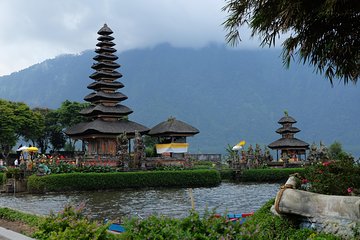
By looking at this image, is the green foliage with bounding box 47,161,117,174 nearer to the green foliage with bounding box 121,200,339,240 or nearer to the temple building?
the temple building

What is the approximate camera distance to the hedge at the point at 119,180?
28672 millimetres

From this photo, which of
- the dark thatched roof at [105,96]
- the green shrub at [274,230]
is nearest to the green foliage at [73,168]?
the dark thatched roof at [105,96]

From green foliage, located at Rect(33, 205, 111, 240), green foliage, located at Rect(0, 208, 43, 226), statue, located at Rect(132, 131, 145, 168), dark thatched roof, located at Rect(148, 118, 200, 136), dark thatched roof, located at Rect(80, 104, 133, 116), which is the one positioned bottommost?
green foliage, located at Rect(0, 208, 43, 226)

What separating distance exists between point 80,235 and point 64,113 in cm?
6077

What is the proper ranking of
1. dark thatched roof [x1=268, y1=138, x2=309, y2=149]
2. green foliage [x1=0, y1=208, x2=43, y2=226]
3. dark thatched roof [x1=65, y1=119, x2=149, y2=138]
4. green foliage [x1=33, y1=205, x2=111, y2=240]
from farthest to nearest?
dark thatched roof [x1=268, y1=138, x2=309, y2=149], dark thatched roof [x1=65, y1=119, x2=149, y2=138], green foliage [x1=0, y1=208, x2=43, y2=226], green foliage [x1=33, y1=205, x2=111, y2=240]

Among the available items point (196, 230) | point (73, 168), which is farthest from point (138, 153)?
point (196, 230)

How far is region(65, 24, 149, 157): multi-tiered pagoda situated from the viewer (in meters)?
42.6

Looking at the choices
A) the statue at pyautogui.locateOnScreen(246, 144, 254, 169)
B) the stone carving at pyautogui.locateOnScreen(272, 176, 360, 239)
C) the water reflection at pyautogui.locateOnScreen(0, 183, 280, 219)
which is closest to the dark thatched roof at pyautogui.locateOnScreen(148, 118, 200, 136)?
the statue at pyautogui.locateOnScreen(246, 144, 254, 169)

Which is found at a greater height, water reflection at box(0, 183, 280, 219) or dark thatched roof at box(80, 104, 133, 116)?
dark thatched roof at box(80, 104, 133, 116)

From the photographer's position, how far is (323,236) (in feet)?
22.1

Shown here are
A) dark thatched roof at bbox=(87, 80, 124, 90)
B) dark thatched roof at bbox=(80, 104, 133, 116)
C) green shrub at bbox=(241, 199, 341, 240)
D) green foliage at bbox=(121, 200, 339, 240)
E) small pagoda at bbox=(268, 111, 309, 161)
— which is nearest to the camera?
green foliage at bbox=(121, 200, 339, 240)

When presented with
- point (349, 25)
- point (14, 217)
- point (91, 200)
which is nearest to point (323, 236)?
point (349, 25)

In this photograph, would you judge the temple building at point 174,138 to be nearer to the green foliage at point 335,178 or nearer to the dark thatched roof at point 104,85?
the dark thatched roof at point 104,85

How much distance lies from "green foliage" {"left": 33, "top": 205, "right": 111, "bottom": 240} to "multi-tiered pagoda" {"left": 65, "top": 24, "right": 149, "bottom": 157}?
32280 mm
